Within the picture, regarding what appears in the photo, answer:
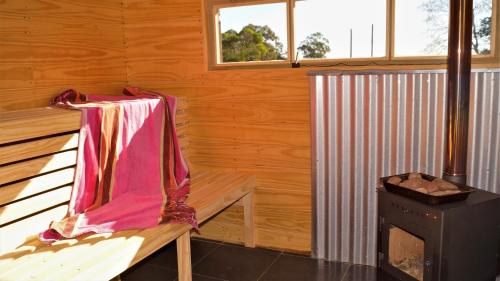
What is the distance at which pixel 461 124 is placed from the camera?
2.19 metres

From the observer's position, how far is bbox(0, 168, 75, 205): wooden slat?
1946 millimetres

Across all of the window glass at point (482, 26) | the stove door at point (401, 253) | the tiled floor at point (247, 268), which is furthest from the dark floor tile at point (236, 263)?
the window glass at point (482, 26)

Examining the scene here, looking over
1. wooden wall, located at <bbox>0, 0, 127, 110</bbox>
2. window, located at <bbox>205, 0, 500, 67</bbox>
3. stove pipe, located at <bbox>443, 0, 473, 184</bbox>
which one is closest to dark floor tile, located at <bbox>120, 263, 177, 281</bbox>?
wooden wall, located at <bbox>0, 0, 127, 110</bbox>

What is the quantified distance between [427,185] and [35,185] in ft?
5.91

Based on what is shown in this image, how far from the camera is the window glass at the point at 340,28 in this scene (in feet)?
8.80

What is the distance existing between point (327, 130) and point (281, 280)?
0.94 meters

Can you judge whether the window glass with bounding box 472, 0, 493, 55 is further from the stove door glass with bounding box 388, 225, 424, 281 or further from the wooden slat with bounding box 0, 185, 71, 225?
the wooden slat with bounding box 0, 185, 71, 225

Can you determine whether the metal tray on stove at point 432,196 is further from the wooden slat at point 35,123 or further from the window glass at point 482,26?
the wooden slat at point 35,123

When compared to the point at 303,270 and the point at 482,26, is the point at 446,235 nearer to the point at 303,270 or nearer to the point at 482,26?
the point at 303,270

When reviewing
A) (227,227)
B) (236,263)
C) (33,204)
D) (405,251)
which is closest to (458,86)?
(405,251)

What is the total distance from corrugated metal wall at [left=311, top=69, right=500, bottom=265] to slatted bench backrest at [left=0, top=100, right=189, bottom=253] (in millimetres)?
1436

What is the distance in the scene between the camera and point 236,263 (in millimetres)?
2916

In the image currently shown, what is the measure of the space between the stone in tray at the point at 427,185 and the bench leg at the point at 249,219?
3.62 ft

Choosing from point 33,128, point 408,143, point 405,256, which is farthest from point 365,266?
point 33,128
